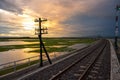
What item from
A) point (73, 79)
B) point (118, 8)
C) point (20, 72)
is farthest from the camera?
point (118, 8)

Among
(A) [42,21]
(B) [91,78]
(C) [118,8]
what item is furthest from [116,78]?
(C) [118,8]

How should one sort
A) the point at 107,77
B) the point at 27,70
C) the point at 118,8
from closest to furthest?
1. the point at 107,77
2. the point at 27,70
3. the point at 118,8

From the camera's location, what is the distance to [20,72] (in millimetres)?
16234

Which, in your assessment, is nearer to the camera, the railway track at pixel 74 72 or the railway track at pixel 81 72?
the railway track at pixel 81 72

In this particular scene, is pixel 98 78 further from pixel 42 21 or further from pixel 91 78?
pixel 42 21

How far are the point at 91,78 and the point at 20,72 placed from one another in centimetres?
683

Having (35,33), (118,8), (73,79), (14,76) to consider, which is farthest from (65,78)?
(118,8)

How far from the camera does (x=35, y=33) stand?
20.5 meters

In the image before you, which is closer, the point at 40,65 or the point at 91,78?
the point at 91,78

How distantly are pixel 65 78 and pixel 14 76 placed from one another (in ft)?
15.2

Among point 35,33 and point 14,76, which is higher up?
point 35,33

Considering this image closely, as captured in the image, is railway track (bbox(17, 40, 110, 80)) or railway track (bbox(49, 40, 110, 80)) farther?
railway track (bbox(17, 40, 110, 80))

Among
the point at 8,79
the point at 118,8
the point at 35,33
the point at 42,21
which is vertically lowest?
the point at 8,79

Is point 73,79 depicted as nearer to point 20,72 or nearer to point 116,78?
point 116,78
